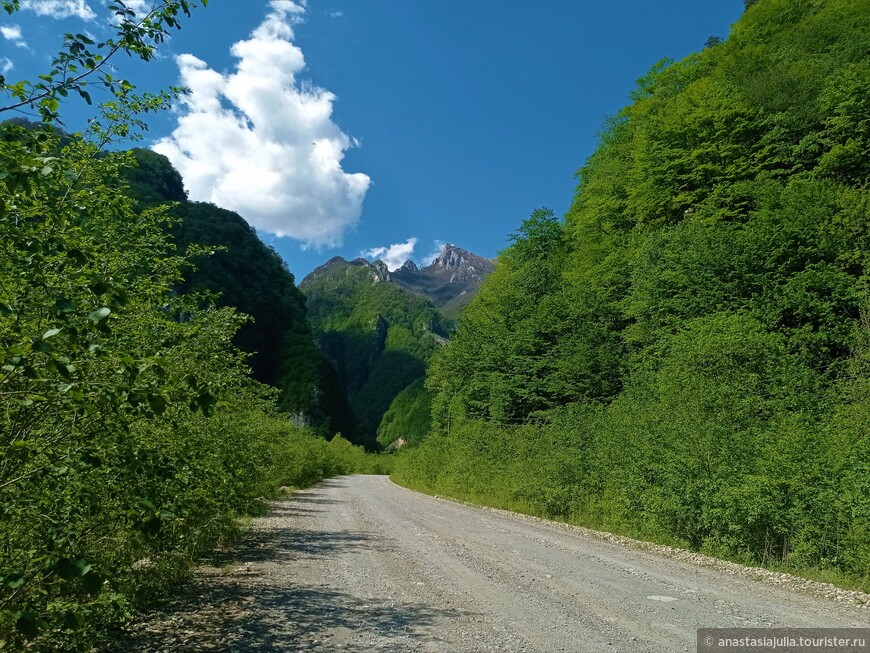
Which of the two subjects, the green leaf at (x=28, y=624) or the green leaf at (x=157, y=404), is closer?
the green leaf at (x=28, y=624)

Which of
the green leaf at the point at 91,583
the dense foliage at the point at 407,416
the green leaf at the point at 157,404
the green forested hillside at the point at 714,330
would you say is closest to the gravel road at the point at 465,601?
the green forested hillside at the point at 714,330

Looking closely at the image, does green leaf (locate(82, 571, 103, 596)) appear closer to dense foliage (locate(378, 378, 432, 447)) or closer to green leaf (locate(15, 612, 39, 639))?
green leaf (locate(15, 612, 39, 639))

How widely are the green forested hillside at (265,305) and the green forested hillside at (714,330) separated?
69.2 meters

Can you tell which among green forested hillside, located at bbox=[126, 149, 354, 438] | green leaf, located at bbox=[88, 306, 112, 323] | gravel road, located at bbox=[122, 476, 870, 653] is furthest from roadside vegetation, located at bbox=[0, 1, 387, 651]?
green forested hillside, located at bbox=[126, 149, 354, 438]

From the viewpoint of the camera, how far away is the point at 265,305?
106m

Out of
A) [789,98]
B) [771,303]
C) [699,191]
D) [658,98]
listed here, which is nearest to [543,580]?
[771,303]

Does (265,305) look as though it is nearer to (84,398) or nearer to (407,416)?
(407,416)

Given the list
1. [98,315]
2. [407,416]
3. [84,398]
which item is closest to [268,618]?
[84,398]

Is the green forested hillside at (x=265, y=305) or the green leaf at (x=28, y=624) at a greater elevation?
the green forested hillside at (x=265, y=305)

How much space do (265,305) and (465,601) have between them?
4172 inches

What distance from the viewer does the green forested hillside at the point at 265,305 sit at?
96375 mm

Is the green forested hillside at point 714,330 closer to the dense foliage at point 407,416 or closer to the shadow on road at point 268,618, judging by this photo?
the shadow on road at point 268,618

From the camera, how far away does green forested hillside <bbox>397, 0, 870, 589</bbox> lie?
33.2 ft

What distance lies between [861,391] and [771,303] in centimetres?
588
